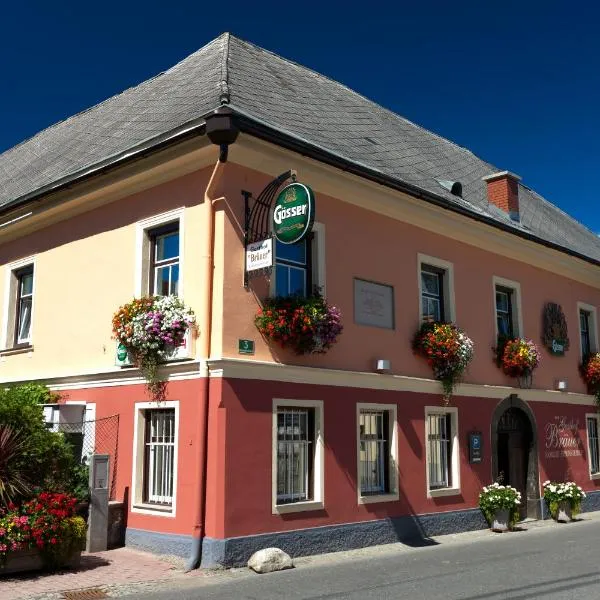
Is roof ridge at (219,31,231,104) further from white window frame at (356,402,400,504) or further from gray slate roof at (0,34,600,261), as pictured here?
white window frame at (356,402,400,504)

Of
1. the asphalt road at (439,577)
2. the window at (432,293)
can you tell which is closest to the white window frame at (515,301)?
the window at (432,293)

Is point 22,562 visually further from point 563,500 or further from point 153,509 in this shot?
point 563,500

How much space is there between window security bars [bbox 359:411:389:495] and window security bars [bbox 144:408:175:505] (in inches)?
127

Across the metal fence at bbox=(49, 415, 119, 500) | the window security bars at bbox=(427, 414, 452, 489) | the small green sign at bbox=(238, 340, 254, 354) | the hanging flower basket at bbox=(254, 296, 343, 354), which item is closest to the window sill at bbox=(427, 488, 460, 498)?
the window security bars at bbox=(427, 414, 452, 489)

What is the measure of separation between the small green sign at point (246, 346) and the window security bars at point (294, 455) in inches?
44.5

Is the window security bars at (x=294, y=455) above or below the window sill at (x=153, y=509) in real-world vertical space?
above

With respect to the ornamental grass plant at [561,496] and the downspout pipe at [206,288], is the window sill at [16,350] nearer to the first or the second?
the downspout pipe at [206,288]

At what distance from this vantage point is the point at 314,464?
1177 centimetres

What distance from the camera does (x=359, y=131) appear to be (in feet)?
52.5

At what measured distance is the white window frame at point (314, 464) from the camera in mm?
11031

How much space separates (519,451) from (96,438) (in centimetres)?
933

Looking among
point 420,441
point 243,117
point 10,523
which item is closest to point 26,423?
point 10,523

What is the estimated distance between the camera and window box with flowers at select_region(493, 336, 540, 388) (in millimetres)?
15875

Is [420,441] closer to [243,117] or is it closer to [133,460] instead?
[133,460]
